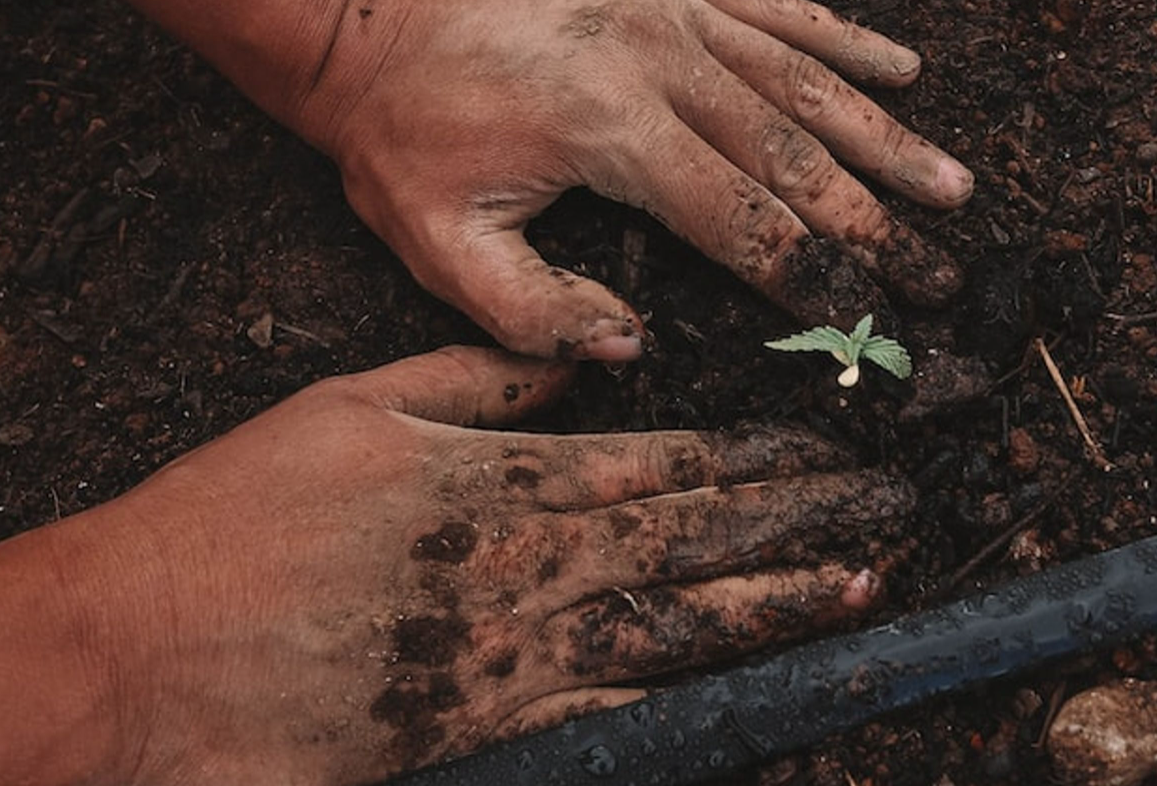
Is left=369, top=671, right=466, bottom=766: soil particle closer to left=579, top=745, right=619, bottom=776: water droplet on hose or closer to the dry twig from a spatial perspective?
left=579, top=745, right=619, bottom=776: water droplet on hose

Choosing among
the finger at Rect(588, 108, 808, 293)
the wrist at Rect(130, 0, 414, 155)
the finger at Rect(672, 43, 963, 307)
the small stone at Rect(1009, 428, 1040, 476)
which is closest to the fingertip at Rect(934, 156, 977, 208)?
the finger at Rect(672, 43, 963, 307)

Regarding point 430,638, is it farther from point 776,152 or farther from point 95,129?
point 95,129

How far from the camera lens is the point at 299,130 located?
2088mm

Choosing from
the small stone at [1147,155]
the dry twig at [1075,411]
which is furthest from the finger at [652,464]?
the small stone at [1147,155]

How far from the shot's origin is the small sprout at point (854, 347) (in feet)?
5.71

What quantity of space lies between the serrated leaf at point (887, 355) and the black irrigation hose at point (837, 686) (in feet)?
1.06

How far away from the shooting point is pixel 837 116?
1.94 meters

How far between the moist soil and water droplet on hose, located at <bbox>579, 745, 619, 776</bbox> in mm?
240

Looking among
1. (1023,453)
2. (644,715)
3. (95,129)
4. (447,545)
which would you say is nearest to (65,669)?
(447,545)

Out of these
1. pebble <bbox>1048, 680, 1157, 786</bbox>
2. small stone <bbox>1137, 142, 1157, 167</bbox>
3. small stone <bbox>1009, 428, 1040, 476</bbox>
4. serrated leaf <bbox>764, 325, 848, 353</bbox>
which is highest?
small stone <bbox>1137, 142, 1157, 167</bbox>

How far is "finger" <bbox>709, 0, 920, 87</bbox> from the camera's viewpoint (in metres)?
2.03

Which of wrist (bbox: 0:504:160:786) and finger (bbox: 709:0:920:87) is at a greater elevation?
finger (bbox: 709:0:920:87)

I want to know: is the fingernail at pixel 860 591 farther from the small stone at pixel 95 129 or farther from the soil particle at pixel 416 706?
the small stone at pixel 95 129

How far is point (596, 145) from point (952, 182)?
0.53 metres
